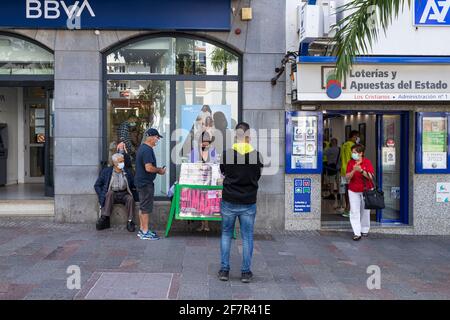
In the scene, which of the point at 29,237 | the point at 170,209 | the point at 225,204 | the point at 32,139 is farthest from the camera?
the point at 32,139

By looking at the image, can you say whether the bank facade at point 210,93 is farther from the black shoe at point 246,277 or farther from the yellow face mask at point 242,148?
the black shoe at point 246,277

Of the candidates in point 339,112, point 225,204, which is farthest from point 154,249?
point 339,112

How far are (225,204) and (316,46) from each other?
4.33 metres

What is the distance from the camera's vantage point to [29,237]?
8.56 metres

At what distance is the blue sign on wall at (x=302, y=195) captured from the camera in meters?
9.60

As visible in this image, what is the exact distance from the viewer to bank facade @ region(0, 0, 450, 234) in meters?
9.34

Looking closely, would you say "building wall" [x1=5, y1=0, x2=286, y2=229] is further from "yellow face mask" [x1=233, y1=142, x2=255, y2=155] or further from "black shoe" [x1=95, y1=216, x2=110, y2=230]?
"yellow face mask" [x1=233, y1=142, x2=255, y2=155]

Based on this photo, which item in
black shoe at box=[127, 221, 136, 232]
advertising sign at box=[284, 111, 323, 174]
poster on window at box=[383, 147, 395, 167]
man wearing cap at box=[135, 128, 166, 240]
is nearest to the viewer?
man wearing cap at box=[135, 128, 166, 240]

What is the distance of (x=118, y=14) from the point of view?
9.42 meters

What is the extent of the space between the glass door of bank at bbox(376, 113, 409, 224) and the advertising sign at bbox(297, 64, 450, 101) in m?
1.00

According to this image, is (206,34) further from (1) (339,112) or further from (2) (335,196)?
(2) (335,196)

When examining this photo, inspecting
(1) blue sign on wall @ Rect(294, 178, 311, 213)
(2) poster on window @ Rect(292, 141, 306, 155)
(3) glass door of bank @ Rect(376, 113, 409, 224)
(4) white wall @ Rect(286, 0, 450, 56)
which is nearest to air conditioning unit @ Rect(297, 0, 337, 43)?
(4) white wall @ Rect(286, 0, 450, 56)

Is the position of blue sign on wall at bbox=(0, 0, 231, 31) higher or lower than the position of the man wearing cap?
higher

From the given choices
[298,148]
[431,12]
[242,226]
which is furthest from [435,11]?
[242,226]
